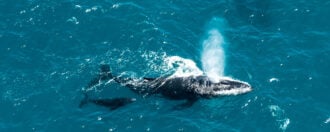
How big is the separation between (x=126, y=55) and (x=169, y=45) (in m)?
5.47

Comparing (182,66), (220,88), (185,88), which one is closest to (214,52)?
(182,66)

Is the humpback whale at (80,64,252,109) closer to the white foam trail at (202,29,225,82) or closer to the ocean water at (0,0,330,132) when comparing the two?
the ocean water at (0,0,330,132)

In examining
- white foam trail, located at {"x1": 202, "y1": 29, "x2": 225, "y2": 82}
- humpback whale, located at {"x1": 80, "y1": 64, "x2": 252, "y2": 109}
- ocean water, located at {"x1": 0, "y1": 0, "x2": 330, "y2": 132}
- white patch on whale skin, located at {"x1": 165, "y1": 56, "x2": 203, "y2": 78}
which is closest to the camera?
ocean water, located at {"x1": 0, "y1": 0, "x2": 330, "y2": 132}

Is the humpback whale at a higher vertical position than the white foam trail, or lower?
lower

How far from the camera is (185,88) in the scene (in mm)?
56312

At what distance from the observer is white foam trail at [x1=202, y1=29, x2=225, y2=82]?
60.5 m

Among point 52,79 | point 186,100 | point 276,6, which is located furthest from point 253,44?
point 52,79

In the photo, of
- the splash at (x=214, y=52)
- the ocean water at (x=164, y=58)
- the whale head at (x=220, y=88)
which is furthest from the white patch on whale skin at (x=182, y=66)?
the whale head at (x=220, y=88)

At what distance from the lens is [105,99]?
57094mm

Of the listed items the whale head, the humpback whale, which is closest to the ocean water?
the humpback whale

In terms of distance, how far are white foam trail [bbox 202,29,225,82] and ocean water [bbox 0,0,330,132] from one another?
0.41 ft

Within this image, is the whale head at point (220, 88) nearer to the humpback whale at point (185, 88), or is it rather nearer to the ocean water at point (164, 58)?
the humpback whale at point (185, 88)

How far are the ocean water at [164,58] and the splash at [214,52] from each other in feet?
0.42

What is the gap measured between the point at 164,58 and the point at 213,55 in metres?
5.98
